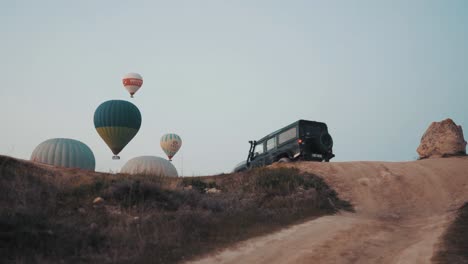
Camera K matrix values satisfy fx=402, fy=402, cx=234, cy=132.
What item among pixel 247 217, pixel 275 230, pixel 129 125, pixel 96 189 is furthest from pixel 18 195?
pixel 129 125

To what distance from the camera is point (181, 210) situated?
12156mm

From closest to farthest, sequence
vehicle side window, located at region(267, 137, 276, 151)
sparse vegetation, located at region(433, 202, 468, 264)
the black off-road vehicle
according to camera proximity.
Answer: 1. sparse vegetation, located at region(433, 202, 468, 264)
2. the black off-road vehicle
3. vehicle side window, located at region(267, 137, 276, 151)

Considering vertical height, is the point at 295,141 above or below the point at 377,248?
above

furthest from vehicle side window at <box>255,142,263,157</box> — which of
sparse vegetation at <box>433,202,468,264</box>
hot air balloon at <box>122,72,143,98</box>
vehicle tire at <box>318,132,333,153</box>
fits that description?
hot air balloon at <box>122,72,143,98</box>

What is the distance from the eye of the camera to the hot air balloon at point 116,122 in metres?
35.4

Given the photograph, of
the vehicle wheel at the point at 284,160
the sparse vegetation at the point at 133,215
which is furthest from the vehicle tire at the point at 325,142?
the sparse vegetation at the point at 133,215

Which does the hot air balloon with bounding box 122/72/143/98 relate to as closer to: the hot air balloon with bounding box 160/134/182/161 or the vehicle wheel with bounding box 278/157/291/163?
the hot air balloon with bounding box 160/134/182/161

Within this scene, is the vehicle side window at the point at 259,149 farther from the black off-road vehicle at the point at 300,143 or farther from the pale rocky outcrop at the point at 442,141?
the pale rocky outcrop at the point at 442,141

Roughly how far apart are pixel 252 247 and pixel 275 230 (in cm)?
189

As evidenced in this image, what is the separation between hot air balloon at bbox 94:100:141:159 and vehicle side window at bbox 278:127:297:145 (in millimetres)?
17245

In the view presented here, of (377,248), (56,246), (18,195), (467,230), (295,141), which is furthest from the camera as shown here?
(295,141)

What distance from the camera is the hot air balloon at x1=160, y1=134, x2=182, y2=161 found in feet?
155

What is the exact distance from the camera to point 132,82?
42250 millimetres

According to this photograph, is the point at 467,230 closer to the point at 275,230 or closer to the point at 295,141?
the point at 275,230
